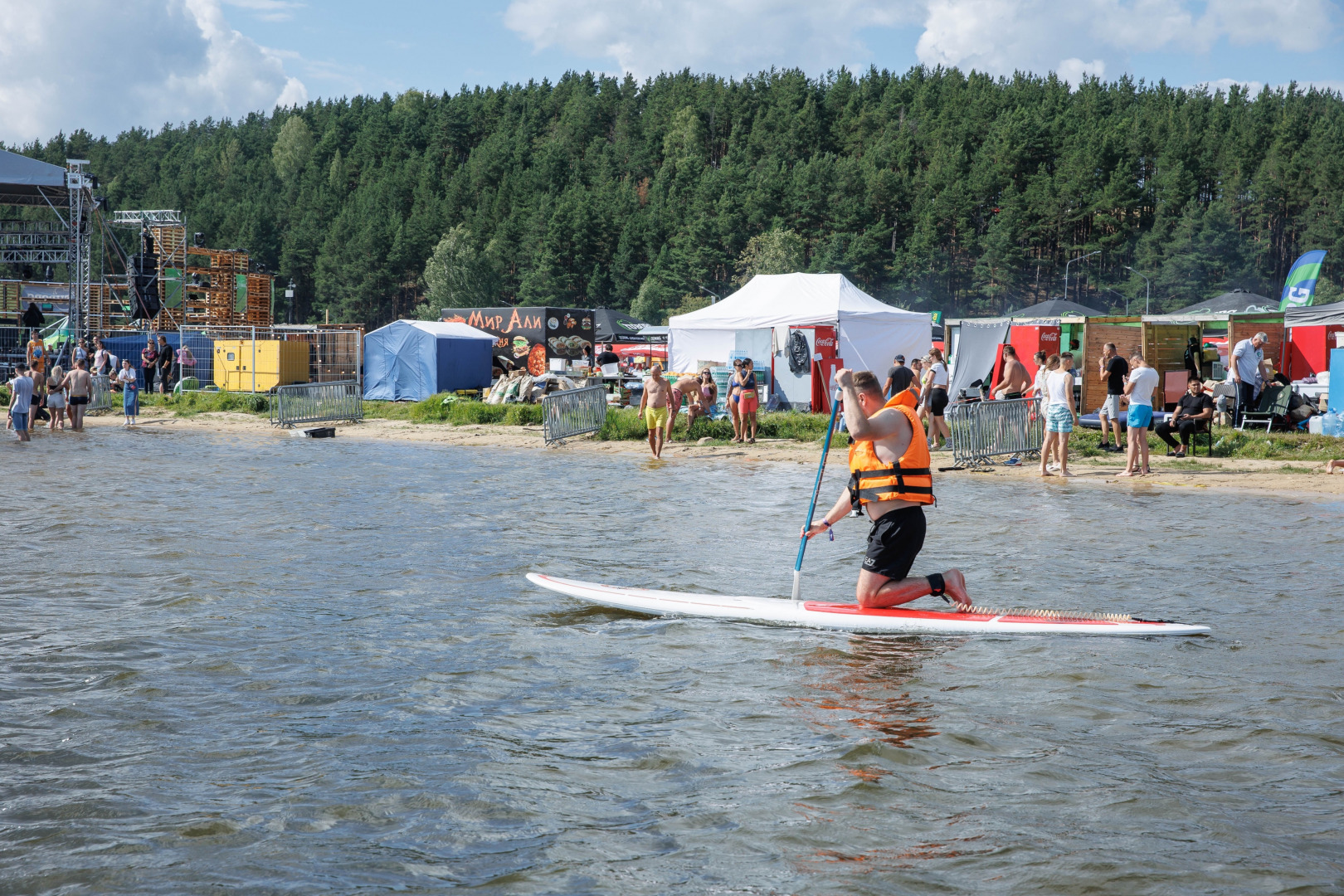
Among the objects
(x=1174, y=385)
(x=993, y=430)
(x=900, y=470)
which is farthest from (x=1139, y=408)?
(x=900, y=470)

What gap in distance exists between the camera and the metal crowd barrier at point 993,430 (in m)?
16.5

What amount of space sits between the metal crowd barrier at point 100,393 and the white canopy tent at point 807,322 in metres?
15.4

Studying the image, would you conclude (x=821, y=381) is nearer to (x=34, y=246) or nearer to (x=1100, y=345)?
(x=1100, y=345)

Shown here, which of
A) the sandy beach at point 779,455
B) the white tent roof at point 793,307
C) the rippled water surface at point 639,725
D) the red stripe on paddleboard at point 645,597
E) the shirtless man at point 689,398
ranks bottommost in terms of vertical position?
the rippled water surface at point 639,725

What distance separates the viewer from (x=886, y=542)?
712 cm

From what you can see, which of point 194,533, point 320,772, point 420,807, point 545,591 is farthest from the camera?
point 194,533

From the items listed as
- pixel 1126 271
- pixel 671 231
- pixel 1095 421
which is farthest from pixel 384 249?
pixel 1095 421

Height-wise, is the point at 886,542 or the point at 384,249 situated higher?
the point at 384,249

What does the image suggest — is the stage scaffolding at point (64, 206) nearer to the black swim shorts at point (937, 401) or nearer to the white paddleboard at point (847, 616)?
the black swim shorts at point (937, 401)

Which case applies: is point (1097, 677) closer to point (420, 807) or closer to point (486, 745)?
point (486, 745)

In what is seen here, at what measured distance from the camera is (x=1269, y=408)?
1842cm

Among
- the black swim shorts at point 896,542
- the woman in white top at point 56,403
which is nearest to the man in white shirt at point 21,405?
the woman in white top at point 56,403

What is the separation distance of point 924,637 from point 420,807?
3847mm

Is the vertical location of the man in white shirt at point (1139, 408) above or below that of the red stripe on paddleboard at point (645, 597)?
above
